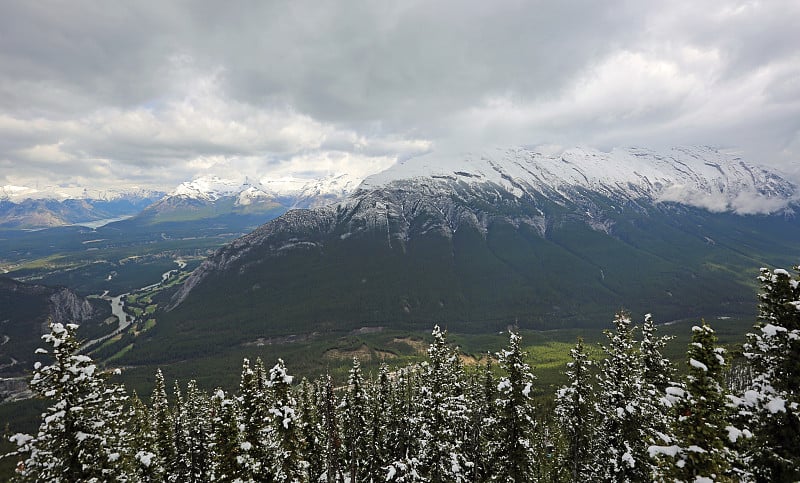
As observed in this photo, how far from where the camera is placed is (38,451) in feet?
73.9

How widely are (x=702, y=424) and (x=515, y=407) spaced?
1617cm

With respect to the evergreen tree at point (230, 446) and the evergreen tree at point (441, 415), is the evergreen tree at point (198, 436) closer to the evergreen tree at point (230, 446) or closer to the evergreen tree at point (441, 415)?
the evergreen tree at point (230, 446)

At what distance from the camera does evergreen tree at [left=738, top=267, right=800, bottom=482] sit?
57.9ft

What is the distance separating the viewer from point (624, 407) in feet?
100

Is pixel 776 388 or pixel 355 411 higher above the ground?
pixel 776 388

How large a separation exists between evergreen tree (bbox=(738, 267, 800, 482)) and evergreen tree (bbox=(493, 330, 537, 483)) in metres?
15.4

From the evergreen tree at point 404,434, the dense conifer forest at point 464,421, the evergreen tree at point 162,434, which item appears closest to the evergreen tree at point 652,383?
the dense conifer forest at point 464,421

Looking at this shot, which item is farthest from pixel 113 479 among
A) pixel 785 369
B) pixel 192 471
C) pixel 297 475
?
pixel 785 369

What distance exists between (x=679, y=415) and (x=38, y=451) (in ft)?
120

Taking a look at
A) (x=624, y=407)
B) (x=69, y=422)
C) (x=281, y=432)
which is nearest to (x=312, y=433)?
(x=281, y=432)

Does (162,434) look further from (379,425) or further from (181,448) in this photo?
(379,425)

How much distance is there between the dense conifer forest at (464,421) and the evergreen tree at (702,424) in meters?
0.07

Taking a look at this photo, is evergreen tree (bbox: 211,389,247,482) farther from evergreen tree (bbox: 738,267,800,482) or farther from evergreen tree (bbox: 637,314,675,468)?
evergreen tree (bbox: 738,267,800,482)

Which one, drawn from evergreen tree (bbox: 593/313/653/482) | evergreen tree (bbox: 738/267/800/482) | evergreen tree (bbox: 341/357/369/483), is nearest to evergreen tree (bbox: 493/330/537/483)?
evergreen tree (bbox: 593/313/653/482)
